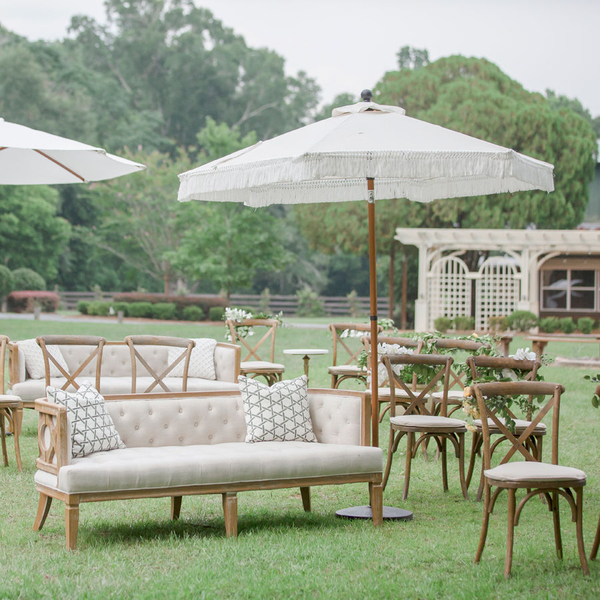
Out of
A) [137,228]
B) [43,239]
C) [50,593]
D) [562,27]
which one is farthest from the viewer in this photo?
[43,239]

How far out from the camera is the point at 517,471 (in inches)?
178

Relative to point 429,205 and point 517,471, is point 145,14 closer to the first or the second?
point 429,205

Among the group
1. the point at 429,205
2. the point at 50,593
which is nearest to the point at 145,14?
the point at 429,205

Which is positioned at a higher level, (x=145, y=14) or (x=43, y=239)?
(x=145, y=14)

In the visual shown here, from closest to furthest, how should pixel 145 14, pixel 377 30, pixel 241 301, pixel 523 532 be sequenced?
1. pixel 523 532
2. pixel 241 301
3. pixel 377 30
4. pixel 145 14

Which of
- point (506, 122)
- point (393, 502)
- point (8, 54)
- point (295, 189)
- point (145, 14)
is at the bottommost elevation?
point (393, 502)

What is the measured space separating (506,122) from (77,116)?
21.2 meters

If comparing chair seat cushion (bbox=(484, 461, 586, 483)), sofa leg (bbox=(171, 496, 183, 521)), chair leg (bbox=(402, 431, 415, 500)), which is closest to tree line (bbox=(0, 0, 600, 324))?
chair leg (bbox=(402, 431, 415, 500))

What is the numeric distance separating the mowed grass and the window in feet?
70.9

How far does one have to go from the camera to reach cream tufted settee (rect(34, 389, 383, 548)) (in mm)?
4848

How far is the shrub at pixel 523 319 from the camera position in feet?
78.9

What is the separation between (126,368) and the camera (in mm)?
9461

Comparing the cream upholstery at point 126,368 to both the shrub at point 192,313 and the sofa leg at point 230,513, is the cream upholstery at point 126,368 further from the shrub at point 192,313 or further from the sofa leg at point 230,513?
the shrub at point 192,313

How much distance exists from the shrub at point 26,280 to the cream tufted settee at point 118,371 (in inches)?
1041
